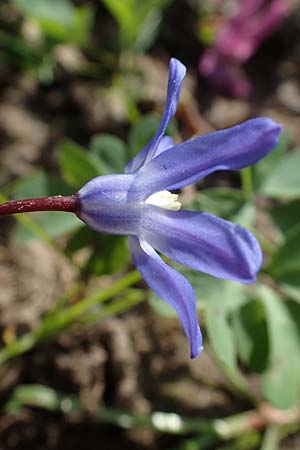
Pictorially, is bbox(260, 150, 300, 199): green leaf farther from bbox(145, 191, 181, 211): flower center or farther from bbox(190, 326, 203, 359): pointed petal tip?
bbox(190, 326, 203, 359): pointed petal tip

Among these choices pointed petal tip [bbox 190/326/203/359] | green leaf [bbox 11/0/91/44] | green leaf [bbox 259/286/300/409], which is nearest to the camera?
pointed petal tip [bbox 190/326/203/359]

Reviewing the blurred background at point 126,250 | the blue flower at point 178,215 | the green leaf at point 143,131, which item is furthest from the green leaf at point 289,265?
the blue flower at point 178,215

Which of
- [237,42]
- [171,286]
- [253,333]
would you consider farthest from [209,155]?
[237,42]

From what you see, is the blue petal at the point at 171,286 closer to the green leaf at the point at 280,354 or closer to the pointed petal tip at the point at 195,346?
the pointed petal tip at the point at 195,346

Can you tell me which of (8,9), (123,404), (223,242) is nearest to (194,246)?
(223,242)

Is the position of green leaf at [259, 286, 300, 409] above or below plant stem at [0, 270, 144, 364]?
below

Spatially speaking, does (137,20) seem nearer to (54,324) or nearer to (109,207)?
(54,324)

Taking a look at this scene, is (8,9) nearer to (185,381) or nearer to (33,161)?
(33,161)

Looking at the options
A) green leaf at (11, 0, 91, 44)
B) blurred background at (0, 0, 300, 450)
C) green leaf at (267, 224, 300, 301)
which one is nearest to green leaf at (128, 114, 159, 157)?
blurred background at (0, 0, 300, 450)
